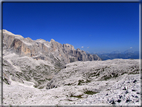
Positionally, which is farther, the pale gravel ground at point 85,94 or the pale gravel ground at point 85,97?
the pale gravel ground at point 85,97

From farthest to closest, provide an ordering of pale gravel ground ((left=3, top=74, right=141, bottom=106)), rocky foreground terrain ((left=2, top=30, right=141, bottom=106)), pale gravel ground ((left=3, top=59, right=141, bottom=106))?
rocky foreground terrain ((left=2, top=30, right=141, bottom=106)) → pale gravel ground ((left=3, top=74, right=141, bottom=106)) → pale gravel ground ((left=3, top=59, right=141, bottom=106))

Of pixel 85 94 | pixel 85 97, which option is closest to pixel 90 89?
pixel 85 94

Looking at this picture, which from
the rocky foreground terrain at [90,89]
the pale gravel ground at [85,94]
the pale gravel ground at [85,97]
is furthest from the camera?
the rocky foreground terrain at [90,89]

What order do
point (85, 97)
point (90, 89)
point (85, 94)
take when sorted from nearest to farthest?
point (85, 97)
point (85, 94)
point (90, 89)

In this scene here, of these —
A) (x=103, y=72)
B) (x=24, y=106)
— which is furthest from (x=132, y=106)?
(x=103, y=72)

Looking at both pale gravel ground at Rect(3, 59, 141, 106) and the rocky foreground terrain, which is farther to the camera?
the rocky foreground terrain

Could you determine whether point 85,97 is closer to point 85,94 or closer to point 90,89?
point 85,94

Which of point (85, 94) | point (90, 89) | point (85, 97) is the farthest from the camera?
point (90, 89)

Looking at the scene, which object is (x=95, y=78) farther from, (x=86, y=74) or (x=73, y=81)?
(x=73, y=81)

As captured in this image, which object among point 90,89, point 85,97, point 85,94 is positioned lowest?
point 85,94

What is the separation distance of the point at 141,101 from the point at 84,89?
22.3 m

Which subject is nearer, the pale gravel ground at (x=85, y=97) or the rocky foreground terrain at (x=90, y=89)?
the pale gravel ground at (x=85, y=97)

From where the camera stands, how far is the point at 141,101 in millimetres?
9445

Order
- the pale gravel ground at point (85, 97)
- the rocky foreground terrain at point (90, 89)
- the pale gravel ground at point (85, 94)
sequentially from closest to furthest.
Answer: the pale gravel ground at point (85, 94) < the pale gravel ground at point (85, 97) < the rocky foreground terrain at point (90, 89)
